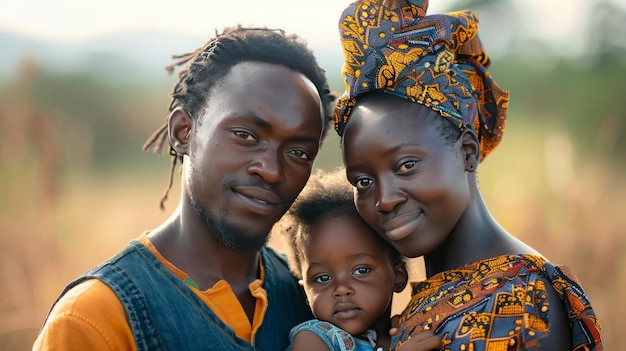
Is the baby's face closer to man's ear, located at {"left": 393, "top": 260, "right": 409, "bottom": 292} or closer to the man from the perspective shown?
man's ear, located at {"left": 393, "top": 260, "right": 409, "bottom": 292}

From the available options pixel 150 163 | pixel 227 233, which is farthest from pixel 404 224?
pixel 150 163

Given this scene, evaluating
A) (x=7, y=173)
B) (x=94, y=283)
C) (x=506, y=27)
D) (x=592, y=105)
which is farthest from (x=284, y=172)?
(x=592, y=105)

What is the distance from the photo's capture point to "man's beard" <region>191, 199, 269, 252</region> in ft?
8.89

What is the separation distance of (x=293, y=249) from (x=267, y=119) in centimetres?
63

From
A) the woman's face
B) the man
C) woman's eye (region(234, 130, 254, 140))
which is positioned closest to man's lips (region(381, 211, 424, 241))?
the woman's face

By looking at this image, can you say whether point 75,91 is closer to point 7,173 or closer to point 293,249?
point 7,173

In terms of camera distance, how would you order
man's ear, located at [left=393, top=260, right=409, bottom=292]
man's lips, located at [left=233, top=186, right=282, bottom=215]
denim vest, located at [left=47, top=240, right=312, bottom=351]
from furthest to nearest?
man's ear, located at [left=393, top=260, right=409, bottom=292] < man's lips, located at [left=233, top=186, right=282, bottom=215] < denim vest, located at [left=47, top=240, right=312, bottom=351]

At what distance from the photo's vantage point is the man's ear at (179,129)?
2.87 m

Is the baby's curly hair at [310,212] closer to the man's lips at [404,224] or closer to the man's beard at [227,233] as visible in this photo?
the man's beard at [227,233]

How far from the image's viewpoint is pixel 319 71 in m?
3.10

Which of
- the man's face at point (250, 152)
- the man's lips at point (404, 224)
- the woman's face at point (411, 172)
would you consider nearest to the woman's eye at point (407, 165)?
the woman's face at point (411, 172)

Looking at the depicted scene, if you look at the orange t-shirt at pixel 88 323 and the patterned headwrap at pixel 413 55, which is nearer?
the orange t-shirt at pixel 88 323

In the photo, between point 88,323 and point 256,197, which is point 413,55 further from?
point 88,323

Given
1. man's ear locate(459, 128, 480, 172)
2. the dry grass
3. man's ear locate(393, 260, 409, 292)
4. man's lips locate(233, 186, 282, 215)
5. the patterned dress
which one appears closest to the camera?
the patterned dress
